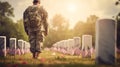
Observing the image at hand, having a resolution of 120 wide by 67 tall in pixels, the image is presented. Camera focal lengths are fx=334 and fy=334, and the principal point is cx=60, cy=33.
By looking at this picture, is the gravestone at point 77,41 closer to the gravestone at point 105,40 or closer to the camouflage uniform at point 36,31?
the camouflage uniform at point 36,31

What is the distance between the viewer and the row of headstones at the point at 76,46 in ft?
33.2

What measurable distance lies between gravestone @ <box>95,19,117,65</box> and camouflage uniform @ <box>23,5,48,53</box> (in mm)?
1712

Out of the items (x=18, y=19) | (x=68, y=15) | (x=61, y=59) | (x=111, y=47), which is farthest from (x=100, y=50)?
(x=18, y=19)

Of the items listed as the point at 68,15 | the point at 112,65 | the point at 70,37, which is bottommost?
the point at 112,65

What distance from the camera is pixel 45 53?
9.85 m

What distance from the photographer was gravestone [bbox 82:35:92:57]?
33.0 feet

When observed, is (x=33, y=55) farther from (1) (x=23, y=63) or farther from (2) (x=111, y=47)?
(2) (x=111, y=47)

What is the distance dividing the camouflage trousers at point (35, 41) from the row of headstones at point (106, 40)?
67.5 inches

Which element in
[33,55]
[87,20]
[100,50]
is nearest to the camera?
[100,50]

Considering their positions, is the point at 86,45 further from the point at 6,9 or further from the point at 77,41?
the point at 6,9

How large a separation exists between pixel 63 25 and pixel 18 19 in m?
1.42

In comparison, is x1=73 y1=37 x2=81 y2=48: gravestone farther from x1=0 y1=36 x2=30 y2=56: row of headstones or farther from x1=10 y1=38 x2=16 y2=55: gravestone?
x1=10 y1=38 x2=16 y2=55: gravestone

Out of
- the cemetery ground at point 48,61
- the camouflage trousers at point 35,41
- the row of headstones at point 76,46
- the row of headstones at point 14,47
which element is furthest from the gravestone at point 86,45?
the row of headstones at point 14,47

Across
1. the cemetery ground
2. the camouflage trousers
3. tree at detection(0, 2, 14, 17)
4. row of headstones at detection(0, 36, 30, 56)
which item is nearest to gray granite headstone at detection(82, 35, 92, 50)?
the cemetery ground
